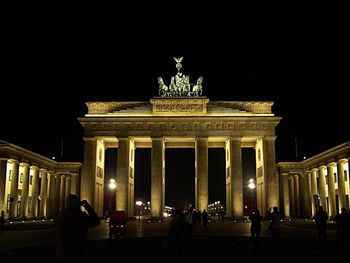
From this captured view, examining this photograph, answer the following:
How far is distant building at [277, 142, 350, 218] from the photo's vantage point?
184 ft

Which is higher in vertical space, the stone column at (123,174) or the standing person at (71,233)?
the stone column at (123,174)

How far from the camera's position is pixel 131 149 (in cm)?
6556

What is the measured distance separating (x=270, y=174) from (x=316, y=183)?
1221 centimetres

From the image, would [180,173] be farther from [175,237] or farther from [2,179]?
[175,237]

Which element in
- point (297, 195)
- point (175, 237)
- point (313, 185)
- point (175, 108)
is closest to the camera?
point (175, 237)

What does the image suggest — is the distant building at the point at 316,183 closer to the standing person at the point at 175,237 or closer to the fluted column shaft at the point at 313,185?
the fluted column shaft at the point at 313,185

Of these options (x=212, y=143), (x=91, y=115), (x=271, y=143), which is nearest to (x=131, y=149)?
(x=91, y=115)

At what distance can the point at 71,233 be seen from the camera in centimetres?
724

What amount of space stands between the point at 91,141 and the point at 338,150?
3335 cm

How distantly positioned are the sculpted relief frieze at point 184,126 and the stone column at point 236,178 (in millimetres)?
2156

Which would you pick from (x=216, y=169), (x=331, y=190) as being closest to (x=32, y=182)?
(x=216, y=169)

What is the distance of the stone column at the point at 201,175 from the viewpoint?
60062 mm

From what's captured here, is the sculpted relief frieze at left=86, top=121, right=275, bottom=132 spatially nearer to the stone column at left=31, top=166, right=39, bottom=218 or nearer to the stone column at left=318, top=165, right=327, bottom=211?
the stone column at left=318, top=165, right=327, bottom=211

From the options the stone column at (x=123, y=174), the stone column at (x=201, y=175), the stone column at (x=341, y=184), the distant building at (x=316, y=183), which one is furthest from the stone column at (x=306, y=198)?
the stone column at (x=123, y=174)
